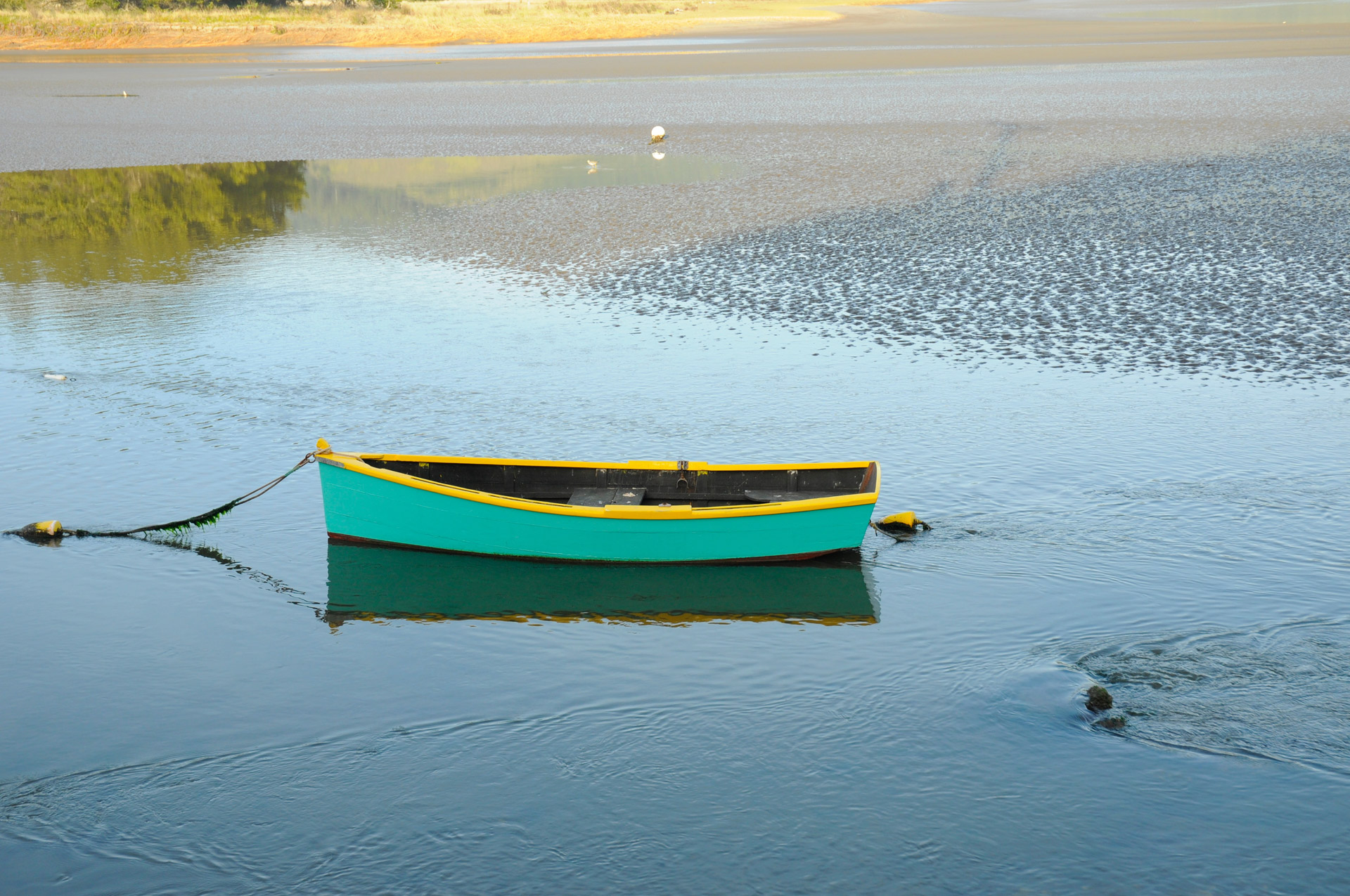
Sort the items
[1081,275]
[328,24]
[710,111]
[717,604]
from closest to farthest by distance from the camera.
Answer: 1. [717,604]
2. [1081,275]
3. [710,111]
4. [328,24]

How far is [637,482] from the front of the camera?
11477 millimetres

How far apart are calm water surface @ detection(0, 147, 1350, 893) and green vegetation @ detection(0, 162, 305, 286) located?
2.59m

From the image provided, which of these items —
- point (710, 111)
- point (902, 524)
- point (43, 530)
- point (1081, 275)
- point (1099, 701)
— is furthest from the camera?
point (710, 111)

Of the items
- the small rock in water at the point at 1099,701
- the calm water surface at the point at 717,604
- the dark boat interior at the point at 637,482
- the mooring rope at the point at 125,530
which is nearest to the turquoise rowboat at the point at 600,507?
the dark boat interior at the point at 637,482

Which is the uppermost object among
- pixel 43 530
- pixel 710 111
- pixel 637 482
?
pixel 710 111

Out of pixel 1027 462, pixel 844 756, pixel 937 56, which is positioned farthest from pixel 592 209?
pixel 937 56

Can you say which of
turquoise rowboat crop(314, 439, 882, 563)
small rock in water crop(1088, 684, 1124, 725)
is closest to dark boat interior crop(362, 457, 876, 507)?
turquoise rowboat crop(314, 439, 882, 563)

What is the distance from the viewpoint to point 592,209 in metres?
25.4

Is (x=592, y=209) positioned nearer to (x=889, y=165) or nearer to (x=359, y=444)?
(x=889, y=165)

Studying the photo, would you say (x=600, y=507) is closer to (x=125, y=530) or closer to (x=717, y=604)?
(x=717, y=604)

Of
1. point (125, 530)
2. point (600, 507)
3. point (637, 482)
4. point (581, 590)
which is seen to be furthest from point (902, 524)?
point (125, 530)

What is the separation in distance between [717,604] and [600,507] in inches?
50.6

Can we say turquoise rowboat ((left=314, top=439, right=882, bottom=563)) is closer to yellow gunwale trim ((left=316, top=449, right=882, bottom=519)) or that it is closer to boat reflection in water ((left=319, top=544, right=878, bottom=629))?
yellow gunwale trim ((left=316, top=449, right=882, bottom=519))

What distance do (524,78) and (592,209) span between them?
86.2 ft
